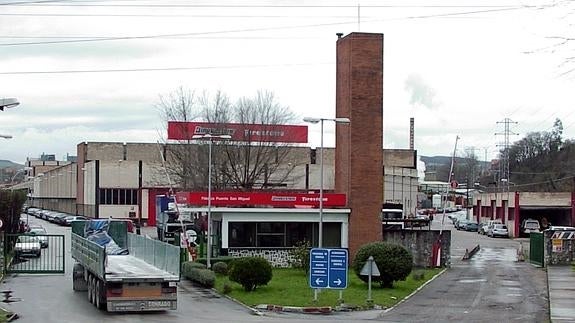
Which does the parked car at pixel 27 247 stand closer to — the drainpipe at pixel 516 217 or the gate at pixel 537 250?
the gate at pixel 537 250

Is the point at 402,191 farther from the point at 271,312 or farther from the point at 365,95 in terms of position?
the point at 271,312

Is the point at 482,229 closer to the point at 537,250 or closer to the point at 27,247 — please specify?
the point at 537,250

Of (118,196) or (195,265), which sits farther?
(118,196)

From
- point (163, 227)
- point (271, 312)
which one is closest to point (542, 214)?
point (163, 227)

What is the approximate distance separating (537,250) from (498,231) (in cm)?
3701

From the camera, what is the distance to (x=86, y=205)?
10675cm

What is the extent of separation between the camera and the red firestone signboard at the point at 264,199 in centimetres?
4519

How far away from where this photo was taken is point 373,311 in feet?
95.8

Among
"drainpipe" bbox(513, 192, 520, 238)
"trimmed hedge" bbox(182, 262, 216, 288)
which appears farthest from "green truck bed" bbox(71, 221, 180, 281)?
"drainpipe" bbox(513, 192, 520, 238)

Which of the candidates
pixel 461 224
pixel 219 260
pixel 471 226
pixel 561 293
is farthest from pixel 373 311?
pixel 461 224

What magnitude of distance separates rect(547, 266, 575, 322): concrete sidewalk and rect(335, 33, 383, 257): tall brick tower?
8902 mm

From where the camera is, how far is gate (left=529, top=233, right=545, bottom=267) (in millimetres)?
47947

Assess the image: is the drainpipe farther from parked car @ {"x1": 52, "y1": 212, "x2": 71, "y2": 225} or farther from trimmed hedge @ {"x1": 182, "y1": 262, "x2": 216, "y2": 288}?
trimmed hedge @ {"x1": 182, "y1": 262, "x2": 216, "y2": 288}

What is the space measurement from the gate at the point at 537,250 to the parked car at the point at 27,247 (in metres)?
26.5
